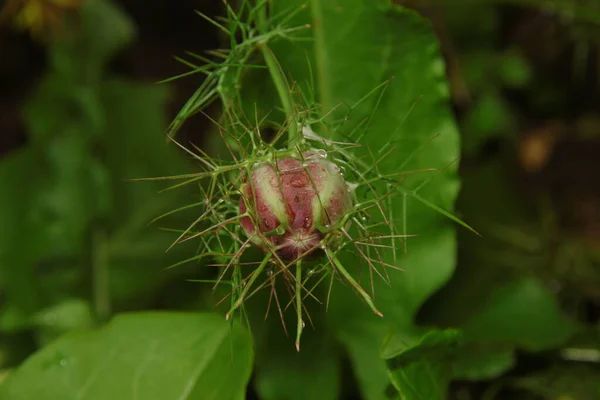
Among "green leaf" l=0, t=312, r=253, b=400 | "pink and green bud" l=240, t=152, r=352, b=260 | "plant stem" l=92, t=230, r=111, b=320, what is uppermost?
"pink and green bud" l=240, t=152, r=352, b=260

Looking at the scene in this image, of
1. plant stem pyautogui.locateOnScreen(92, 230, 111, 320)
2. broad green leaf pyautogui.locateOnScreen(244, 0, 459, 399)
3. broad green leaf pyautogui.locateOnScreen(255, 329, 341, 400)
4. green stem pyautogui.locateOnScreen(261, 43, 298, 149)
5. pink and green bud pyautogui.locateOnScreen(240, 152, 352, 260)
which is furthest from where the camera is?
plant stem pyautogui.locateOnScreen(92, 230, 111, 320)

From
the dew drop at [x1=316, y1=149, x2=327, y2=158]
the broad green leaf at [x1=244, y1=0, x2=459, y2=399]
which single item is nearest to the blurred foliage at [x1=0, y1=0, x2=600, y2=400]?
the broad green leaf at [x1=244, y1=0, x2=459, y2=399]

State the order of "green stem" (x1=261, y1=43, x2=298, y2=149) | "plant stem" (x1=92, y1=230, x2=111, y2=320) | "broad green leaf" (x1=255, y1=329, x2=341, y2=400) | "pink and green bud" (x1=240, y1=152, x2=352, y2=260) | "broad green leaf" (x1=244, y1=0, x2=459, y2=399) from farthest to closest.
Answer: "plant stem" (x1=92, y1=230, x2=111, y2=320)
"broad green leaf" (x1=255, y1=329, x2=341, y2=400)
"broad green leaf" (x1=244, y1=0, x2=459, y2=399)
"green stem" (x1=261, y1=43, x2=298, y2=149)
"pink and green bud" (x1=240, y1=152, x2=352, y2=260)

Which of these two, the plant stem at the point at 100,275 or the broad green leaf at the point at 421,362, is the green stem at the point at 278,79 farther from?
the plant stem at the point at 100,275

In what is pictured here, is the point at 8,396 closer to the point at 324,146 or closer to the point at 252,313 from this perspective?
the point at 252,313

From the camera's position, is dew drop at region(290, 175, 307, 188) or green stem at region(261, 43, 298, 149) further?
green stem at region(261, 43, 298, 149)

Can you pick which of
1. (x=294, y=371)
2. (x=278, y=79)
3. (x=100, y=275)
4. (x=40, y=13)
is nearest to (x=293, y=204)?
(x=278, y=79)

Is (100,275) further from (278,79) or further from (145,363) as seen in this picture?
(278,79)

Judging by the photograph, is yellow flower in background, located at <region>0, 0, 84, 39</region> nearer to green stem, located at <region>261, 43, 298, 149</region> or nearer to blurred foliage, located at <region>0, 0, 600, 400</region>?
blurred foliage, located at <region>0, 0, 600, 400</region>
